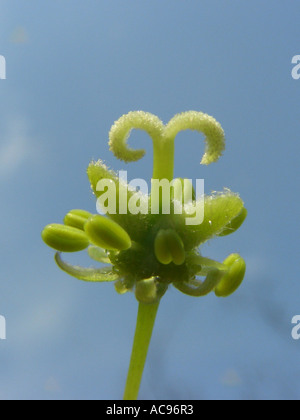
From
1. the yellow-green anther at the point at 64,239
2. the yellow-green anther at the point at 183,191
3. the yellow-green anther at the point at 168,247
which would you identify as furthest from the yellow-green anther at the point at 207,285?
the yellow-green anther at the point at 64,239

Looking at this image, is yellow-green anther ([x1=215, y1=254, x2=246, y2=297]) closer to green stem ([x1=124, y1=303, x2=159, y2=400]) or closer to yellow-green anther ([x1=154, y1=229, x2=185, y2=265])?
yellow-green anther ([x1=154, y1=229, x2=185, y2=265])

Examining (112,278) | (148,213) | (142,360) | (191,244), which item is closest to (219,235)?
(191,244)

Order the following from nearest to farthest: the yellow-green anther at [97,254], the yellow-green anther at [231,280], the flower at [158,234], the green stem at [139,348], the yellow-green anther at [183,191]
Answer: the green stem at [139,348]
the flower at [158,234]
the yellow-green anther at [231,280]
the yellow-green anther at [183,191]
the yellow-green anther at [97,254]

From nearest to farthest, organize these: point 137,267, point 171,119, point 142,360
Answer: point 142,360 < point 137,267 < point 171,119

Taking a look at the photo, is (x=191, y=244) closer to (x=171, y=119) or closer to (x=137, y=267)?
(x=137, y=267)

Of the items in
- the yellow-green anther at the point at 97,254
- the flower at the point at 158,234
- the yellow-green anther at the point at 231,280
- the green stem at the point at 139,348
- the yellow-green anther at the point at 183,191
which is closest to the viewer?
the green stem at the point at 139,348

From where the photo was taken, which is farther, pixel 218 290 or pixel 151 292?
pixel 218 290

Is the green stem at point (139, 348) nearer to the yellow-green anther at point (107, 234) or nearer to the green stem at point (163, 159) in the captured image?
the yellow-green anther at point (107, 234)

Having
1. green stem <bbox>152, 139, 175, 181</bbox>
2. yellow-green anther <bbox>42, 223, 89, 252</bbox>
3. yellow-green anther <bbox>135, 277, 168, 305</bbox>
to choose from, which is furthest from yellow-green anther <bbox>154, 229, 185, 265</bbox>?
yellow-green anther <bbox>42, 223, 89, 252</bbox>
